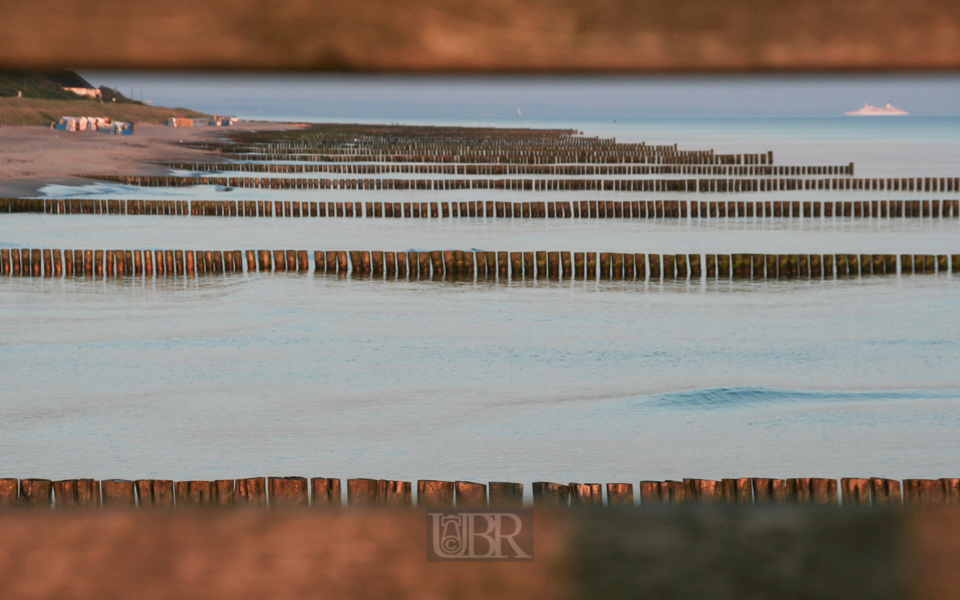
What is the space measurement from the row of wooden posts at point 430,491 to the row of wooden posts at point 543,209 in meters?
30.7

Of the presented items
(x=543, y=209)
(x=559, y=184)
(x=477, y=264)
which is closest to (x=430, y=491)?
(x=477, y=264)

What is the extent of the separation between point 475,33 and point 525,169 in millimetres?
57339

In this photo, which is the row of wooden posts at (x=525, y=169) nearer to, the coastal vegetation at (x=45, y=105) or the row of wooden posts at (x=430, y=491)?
the coastal vegetation at (x=45, y=105)

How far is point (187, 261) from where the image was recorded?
21.8m

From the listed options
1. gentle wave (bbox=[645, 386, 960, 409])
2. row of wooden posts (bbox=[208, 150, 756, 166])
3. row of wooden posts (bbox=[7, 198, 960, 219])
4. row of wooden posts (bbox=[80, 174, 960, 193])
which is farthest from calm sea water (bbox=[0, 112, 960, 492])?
row of wooden posts (bbox=[208, 150, 756, 166])

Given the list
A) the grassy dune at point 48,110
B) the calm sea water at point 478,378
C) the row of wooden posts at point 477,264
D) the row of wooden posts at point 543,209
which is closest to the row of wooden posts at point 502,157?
the row of wooden posts at point 543,209

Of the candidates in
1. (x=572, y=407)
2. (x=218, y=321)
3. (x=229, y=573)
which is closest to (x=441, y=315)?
(x=218, y=321)

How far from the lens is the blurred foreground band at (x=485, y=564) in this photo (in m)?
1.27

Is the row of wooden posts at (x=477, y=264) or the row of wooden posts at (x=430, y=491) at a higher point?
the row of wooden posts at (x=430, y=491)

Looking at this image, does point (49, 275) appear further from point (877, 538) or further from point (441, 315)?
point (877, 538)

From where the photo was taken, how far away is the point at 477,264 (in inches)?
861

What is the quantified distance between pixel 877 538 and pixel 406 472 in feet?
29.3

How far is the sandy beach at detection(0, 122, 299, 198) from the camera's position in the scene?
41188 millimetres

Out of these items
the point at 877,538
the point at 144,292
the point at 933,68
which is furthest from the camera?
the point at 144,292
